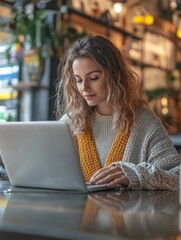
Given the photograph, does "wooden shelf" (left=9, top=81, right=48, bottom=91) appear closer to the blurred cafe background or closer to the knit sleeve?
the blurred cafe background

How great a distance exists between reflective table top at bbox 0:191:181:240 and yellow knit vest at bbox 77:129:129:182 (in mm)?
506

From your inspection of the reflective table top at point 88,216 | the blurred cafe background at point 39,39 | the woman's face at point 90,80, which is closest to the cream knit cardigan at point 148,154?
the woman's face at point 90,80

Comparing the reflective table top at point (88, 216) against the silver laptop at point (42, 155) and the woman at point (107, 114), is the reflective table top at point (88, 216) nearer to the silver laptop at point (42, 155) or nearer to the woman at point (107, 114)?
the silver laptop at point (42, 155)

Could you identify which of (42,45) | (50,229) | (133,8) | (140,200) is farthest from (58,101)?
(133,8)

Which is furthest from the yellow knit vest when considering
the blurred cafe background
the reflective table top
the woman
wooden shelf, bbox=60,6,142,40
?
wooden shelf, bbox=60,6,142,40

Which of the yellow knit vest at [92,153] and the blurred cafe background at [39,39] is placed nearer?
the yellow knit vest at [92,153]

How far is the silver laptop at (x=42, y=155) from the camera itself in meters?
1.32

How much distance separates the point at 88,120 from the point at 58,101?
329mm

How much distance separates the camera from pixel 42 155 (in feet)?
4.52

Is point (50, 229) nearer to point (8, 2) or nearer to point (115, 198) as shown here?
point (115, 198)

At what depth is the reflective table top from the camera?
0.75 m

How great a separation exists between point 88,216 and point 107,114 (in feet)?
3.56

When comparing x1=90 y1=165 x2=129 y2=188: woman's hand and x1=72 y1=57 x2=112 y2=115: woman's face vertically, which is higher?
x1=72 y1=57 x2=112 y2=115: woman's face

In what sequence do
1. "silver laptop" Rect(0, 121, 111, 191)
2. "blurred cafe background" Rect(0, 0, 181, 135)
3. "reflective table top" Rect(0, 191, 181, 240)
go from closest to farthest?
"reflective table top" Rect(0, 191, 181, 240) < "silver laptop" Rect(0, 121, 111, 191) < "blurred cafe background" Rect(0, 0, 181, 135)
